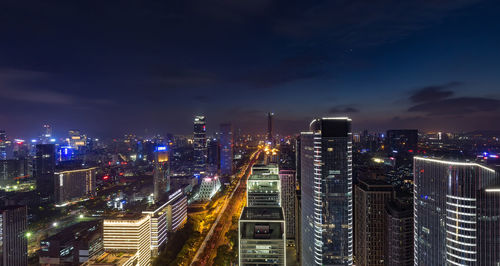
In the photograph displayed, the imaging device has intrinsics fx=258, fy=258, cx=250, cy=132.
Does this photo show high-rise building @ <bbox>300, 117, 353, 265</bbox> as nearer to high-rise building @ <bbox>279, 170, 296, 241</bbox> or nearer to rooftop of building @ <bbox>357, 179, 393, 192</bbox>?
rooftop of building @ <bbox>357, 179, 393, 192</bbox>

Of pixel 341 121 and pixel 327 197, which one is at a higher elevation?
pixel 341 121

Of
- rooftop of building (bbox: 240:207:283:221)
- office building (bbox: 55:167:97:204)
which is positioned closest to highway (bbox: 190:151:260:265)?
rooftop of building (bbox: 240:207:283:221)

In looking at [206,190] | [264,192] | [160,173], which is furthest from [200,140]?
[264,192]

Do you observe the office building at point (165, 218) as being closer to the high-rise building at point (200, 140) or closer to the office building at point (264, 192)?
the office building at point (264, 192)

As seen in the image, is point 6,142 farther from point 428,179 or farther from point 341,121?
point 428,179

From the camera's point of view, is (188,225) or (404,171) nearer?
(188,225)

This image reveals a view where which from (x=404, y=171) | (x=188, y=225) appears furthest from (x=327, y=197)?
(x=404, y=171)
